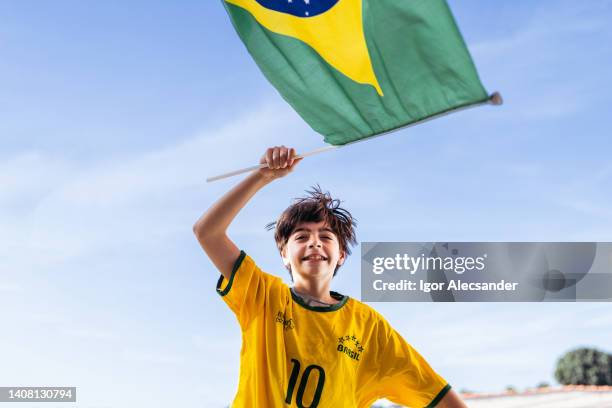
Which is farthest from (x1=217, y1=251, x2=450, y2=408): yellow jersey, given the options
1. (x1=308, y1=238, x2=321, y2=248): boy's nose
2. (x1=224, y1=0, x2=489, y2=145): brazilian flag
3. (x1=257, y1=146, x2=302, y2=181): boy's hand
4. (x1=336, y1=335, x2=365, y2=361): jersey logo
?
(x1=224, y1=0, x2=489, y2=145): brazilian flag

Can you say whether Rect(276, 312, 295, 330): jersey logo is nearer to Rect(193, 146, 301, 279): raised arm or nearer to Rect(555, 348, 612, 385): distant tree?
Rect(193, 146, 301, 279): raised arm

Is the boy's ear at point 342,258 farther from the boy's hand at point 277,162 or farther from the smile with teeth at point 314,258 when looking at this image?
the boy's hand at point 277,162

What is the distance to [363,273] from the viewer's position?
15336 millimetres

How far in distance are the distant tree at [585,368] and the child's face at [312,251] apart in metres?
39.0

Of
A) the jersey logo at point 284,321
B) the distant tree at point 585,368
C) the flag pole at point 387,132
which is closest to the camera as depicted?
the flag pole at point 387,132

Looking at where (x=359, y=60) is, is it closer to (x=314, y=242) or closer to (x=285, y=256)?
(x=314, y=242)

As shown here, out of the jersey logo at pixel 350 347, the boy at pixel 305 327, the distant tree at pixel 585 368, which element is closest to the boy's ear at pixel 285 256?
the boy at pixel 305 327

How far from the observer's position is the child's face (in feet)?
14.2

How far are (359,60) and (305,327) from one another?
4.97ft

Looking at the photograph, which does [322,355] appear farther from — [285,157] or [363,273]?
[363,273]

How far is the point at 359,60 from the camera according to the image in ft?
14.1

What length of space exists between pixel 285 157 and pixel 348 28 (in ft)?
2.92

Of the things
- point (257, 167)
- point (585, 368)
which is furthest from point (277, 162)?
point (585, 368)

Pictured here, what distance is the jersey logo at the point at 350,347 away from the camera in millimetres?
4136
